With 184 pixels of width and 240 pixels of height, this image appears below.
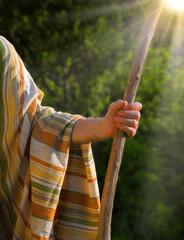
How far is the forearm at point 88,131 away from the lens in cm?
121

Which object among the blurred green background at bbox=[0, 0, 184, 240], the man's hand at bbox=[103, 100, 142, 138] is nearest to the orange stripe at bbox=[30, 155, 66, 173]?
the man's hand at bbox=[103, 100, 142, 138]

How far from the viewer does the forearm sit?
1.21 m

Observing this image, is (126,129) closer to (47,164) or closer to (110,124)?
(110,124)

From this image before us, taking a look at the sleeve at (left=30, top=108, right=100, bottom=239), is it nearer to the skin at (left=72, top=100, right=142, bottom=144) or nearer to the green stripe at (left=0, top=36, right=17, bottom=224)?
the skin at (left=72, top=100, right=142, bottom=144)

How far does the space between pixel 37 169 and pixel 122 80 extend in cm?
208

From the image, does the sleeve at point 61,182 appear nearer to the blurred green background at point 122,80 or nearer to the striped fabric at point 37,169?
the striped fabric at point 37,169

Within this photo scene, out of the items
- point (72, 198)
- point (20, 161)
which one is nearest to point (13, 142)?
point (20, 161)

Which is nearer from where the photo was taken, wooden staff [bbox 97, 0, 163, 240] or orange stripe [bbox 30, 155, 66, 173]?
wooden staff [bbox 97, 0, 163, 240]

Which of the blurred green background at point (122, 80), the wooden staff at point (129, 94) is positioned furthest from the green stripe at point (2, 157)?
the blurred green background at point (122, 80)

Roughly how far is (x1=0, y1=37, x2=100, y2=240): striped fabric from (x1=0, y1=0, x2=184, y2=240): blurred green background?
127 centimetres

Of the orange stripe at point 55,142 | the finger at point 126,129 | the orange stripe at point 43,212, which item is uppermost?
the finger at point 126,129

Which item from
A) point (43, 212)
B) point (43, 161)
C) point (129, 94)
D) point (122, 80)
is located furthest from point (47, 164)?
point (122, 80)

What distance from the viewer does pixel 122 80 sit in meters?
3.15

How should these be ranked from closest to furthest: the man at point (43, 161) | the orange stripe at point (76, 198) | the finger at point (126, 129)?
the finger at point (126, 129), the man at point (43, 161), the orange stripe at point (76, 198)
